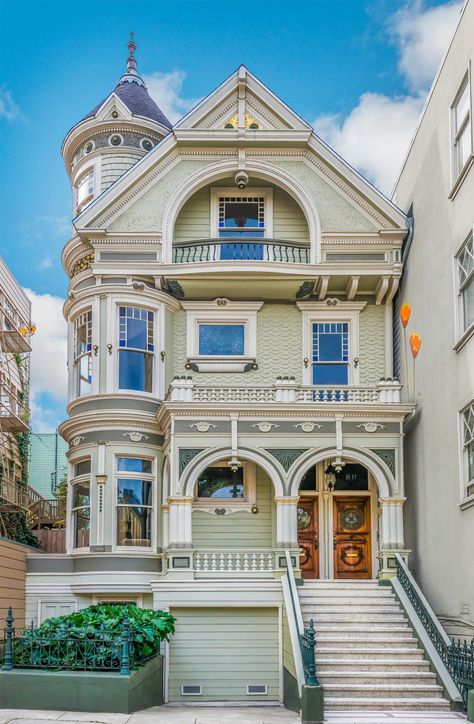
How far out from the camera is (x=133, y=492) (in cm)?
2200

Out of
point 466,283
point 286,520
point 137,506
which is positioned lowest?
point 286,520

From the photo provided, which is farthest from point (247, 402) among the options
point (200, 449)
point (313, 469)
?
point (313, 469)

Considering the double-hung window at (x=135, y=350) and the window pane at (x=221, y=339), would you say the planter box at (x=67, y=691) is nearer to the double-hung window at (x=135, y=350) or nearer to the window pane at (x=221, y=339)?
the double-hung window at (x=135, y=350)

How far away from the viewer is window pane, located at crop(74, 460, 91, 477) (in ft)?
73.3

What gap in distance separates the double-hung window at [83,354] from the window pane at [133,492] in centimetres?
233

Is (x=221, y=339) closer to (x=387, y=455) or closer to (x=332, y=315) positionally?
(x=332, y=315)

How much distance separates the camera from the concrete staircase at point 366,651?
1590 centimetres

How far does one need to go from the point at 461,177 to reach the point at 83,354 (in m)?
9.82

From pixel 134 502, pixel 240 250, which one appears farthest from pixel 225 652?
pixel 240 250

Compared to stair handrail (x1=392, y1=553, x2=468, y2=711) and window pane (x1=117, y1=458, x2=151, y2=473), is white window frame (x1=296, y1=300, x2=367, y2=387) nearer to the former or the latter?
window pane (x1=117, y1=458, x2=151, y2=473)

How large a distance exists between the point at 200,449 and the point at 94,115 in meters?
9.83

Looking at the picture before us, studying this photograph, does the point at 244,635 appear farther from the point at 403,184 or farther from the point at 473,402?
the point at 403,184

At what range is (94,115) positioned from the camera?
82.6 ft

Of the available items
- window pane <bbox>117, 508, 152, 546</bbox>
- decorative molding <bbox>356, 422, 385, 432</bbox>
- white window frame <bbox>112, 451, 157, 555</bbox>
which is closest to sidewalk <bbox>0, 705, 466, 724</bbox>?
white window frame <bbox>112, 451, 157, 555</bbox>
